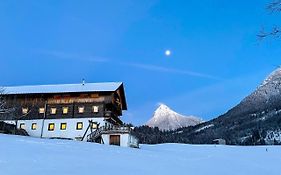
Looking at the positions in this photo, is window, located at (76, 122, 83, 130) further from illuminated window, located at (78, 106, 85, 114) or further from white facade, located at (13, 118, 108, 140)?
illuminated window, located at (78, 106, 85, 114)

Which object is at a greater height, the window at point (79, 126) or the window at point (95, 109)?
the window at point (95, 109)

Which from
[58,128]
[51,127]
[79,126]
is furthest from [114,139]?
[51,127]

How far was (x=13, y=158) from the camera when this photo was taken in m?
15.8

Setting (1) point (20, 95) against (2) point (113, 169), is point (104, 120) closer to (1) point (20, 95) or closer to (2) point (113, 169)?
(1) point (20, 95)

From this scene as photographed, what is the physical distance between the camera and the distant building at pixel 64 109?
53.4 m

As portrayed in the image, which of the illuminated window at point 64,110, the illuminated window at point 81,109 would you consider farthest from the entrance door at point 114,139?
the illuminated window at point 64,110

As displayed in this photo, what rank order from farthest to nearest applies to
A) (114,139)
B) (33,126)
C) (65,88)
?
(65,88)
(33,126)
(114,139)

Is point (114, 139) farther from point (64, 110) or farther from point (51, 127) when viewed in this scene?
point (51, 127)

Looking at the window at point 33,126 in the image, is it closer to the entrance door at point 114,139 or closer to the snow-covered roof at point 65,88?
the snow-covered roof at point 65,88

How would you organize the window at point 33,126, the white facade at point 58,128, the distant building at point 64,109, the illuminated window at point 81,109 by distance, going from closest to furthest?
the white facade at point 58,128 < the distant building at point 64,109 < the illuminated window at point 81,109 < the window at point 33,126

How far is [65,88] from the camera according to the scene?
187ft

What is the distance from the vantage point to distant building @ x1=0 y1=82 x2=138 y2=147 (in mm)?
53438

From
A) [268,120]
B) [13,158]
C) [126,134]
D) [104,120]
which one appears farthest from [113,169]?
[268,120]

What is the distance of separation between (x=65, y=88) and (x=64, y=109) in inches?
145
